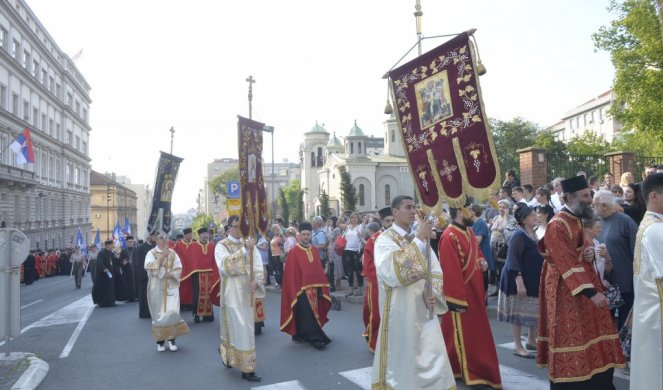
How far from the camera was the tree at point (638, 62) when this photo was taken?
27.3 metres

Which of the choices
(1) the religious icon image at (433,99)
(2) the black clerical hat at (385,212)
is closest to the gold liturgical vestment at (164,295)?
(2) the black clerical hat at (385,212)

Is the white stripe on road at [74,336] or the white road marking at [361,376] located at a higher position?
the white road marking at [361,376]

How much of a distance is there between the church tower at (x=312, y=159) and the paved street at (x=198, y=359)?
85907 millimetres

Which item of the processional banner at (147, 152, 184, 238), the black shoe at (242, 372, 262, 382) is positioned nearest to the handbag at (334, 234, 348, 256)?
the processional banner at (147, 152, 184, 238)

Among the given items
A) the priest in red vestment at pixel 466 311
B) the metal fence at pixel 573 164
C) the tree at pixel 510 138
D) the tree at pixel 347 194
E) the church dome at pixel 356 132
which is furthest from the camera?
the church dome at pixel 356 132

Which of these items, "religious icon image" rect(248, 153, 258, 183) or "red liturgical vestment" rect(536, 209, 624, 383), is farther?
"religious icon image" rect(248, 153, 258, 183)

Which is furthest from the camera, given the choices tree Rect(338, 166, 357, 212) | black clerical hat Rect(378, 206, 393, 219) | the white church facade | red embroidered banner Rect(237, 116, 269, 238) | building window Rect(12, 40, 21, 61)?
the white church facade

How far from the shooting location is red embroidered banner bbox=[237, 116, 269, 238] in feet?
24.6

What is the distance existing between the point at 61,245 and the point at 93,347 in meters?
56.0

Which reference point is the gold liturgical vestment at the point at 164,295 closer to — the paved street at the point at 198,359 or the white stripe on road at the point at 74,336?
the paved street at the point at 198,359

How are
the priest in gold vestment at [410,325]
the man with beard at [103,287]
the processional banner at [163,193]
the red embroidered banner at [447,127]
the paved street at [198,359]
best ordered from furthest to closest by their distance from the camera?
the man with beard at [103,287]
the processional banner at [163,193]
the paved street at [198,359]
the priest in gold vestment at [410,325]
the red embroidered banner at [447,127]

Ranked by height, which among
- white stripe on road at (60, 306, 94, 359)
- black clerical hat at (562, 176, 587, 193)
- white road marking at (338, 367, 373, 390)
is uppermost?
black clerical hat at (562, 176, 587, 193)

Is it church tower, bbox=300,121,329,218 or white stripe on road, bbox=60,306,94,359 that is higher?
church tower, bbox=300,121,329,218

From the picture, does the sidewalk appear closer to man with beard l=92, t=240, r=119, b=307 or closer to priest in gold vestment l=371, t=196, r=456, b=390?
priest in gold vestment l=371, t=196, r=456, b=390
